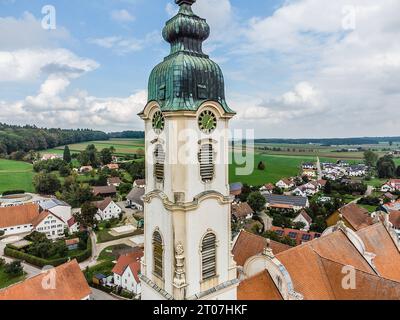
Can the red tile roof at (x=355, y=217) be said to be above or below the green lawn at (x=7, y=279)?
above

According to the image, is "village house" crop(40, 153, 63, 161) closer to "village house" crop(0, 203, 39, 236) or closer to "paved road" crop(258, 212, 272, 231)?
"village house" crop(0, 203, 39, 236)

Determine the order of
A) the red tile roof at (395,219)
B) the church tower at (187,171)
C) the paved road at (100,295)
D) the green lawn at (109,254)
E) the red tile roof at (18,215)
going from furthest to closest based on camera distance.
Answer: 1. the red tile roof at (395,219)
2. the red tile roof at (18,215)
3. the green lawn at (109,254)
4. the paved road at (100,295)
5. the church tower at (187,171)

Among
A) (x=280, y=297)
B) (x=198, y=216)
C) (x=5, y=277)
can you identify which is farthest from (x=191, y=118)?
(x=5, y=277)

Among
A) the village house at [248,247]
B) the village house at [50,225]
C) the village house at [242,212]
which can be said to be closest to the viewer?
the village house at [248,247]

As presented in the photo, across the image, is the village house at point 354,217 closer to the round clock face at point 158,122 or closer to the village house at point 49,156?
the round clock face at point 158,122

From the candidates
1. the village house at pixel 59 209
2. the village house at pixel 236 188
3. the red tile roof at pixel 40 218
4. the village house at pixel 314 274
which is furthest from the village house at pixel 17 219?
the village house at pixel 314 274

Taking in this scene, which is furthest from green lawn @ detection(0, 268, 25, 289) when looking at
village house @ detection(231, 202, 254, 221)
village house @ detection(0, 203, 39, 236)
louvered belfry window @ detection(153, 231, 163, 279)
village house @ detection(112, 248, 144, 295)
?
village house @ detection(231, 202, 254, 221)
